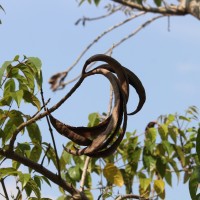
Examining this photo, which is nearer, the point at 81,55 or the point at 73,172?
the point at 73,172

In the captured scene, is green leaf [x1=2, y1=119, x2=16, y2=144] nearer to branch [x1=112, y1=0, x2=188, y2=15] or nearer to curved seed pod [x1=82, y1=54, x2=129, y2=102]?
curved seed pod [x1=82, y1=54, x2=129, y2=102]

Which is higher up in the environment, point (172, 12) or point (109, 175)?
point (172, 12)

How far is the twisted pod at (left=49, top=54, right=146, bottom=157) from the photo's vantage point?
1344mm

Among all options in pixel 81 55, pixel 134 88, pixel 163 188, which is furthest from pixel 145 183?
pixel 134 88

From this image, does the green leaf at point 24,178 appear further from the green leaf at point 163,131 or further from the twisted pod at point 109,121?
the green leaf at point 163,131

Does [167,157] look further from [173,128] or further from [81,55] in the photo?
[81,55]

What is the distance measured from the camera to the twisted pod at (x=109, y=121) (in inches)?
Answer: 52.9

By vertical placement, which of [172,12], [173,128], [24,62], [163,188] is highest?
[172,12]

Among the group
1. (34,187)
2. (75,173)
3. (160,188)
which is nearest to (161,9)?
(160,188)

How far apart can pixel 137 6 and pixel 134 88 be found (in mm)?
3582

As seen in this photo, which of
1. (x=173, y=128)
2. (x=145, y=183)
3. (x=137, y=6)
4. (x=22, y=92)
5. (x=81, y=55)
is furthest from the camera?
(x=137, y=6)

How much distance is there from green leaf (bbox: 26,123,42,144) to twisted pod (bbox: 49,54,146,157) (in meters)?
0.49

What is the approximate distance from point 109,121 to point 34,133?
61 centimetres

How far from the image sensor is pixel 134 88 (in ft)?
4.75
